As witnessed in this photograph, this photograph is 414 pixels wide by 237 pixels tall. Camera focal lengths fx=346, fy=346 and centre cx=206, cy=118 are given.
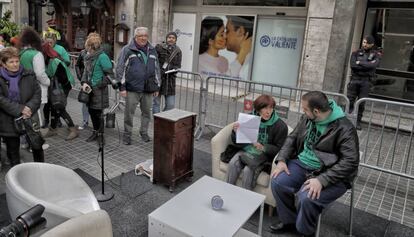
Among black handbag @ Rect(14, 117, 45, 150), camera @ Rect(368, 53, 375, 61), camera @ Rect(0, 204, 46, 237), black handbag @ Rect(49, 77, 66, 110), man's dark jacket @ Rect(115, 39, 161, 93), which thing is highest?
camera @ Rect(368, 53, 375, 61)

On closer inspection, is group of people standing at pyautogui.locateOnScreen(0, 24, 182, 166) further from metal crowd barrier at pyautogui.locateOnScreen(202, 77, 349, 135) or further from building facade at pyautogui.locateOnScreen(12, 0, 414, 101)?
building facade at pyautogui.locateOnScreen(12, 0, 414, 101)

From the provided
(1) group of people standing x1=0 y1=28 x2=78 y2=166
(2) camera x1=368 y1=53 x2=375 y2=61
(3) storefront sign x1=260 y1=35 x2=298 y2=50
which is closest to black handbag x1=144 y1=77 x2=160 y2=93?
(1) group of people standing x1=0 y1=28 x2=78 y2=166

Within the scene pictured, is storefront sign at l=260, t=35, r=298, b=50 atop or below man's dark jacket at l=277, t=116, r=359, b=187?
atop

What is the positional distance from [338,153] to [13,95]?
364 cm

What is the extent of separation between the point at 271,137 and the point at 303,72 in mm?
5391

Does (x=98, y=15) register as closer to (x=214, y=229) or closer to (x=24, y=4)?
(x=24, y=4)

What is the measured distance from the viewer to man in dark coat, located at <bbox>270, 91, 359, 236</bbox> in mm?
3096

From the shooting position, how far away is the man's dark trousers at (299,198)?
3.12 meters

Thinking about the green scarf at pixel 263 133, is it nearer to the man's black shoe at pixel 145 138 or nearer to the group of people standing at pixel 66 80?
the group of people standing at pixel 66 80

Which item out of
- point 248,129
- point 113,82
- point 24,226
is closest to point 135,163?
point 113,82

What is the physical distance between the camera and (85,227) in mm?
1938

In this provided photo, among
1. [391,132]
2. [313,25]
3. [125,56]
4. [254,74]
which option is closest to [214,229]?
[125,56]

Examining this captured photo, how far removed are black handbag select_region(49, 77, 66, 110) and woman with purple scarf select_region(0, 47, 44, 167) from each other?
1.14m

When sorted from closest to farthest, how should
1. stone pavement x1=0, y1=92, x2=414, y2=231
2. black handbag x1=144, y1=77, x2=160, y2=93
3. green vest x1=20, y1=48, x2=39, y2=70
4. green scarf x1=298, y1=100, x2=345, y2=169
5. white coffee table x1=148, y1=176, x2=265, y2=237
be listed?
white coffee table x1=148, y1=176, x2=265, y2=237 < green scarf x1=298, y1=100, x2=345, y2=169 < stone pavement x1=0, y1=92, x2=414, y2=231 < green vest x1=20, y1=48, x2=39, y2=70 < black handbag x1=144, y1=77, x2=160, y2=93
